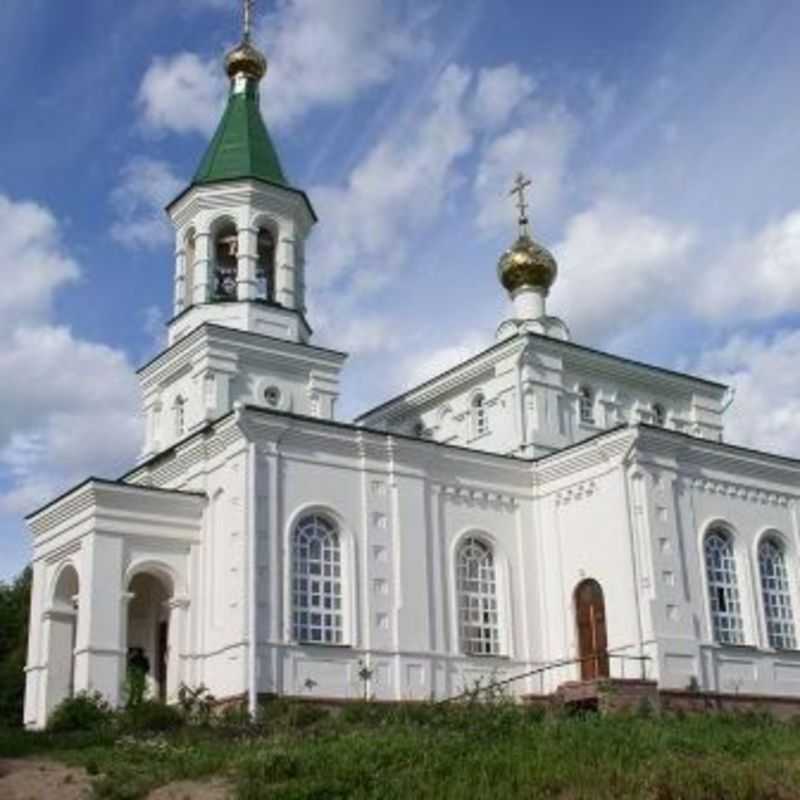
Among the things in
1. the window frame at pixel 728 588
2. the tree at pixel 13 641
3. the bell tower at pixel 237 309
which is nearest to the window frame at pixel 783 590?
the window frame at pixel 728 588

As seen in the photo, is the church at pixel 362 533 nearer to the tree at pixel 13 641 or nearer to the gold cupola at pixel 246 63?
the gold cupola at pixel 246 63

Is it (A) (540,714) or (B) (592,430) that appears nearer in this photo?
(A) (540,714)

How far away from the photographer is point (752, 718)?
70.4 feet

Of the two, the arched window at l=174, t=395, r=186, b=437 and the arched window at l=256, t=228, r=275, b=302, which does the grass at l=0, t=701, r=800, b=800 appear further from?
Answer: the arched window at l=256, t=228, r=275, b=302

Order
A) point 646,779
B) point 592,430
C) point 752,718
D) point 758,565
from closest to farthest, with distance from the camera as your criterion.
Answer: point 646,779, point 752,718, point 758,565, point 592,430

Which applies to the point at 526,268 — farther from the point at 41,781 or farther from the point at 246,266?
the point at 41,781

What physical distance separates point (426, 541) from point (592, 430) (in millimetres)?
6586

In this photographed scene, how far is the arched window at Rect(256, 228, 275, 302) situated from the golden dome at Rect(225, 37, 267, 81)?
214 inches

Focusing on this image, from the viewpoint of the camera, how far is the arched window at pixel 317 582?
23109mm

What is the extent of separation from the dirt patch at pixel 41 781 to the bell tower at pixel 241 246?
12793 millimetres

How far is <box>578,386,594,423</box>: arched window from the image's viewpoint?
98.8ft

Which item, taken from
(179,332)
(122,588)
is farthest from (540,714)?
(179,332)

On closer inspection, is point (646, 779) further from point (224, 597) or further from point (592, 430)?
point (592, 430)

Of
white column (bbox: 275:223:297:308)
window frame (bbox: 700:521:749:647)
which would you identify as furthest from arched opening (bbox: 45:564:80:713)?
window frame (bbox: 700:521:749:647)
